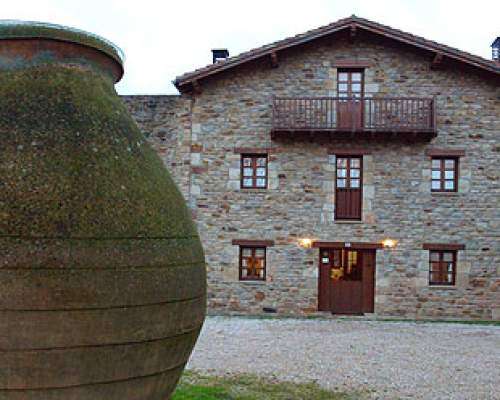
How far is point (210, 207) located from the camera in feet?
40.8

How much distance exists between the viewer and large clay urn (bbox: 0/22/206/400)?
2031 millimetres

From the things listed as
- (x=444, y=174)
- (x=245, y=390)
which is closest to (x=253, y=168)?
(x=444, y=174)

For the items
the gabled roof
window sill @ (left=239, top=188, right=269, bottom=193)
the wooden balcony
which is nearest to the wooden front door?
window sill @ (left=239, top=188, right=269, bottom=193)

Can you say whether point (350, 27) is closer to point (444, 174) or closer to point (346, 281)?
point (444, 174)

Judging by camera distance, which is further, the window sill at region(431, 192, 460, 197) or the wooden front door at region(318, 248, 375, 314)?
the wooden front door at region(318, 248, 375, 314)

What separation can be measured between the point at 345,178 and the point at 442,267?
11.5 feet

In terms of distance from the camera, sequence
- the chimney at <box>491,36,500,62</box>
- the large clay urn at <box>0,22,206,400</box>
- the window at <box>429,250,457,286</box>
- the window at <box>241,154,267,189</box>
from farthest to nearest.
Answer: the chimney at <box>491,36,500,62</box> < the window at <box>241,154,267,189</box> < the window at <box>429,250,457,286</box> < the large clay urn at <box>0,22,206,400</box>

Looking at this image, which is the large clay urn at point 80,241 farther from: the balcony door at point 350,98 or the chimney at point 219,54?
the chimney at point 219,54

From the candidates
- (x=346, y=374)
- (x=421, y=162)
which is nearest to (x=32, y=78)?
(x=346, y=374)

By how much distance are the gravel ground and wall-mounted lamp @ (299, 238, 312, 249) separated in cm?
196

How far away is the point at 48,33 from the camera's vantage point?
2.41m

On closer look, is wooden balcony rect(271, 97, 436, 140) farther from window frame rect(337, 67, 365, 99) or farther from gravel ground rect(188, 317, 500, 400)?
gravel ground rect(188, 317, 500, 400)

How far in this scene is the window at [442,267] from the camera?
12.3 meters

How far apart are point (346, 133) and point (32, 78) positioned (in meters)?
10.4
